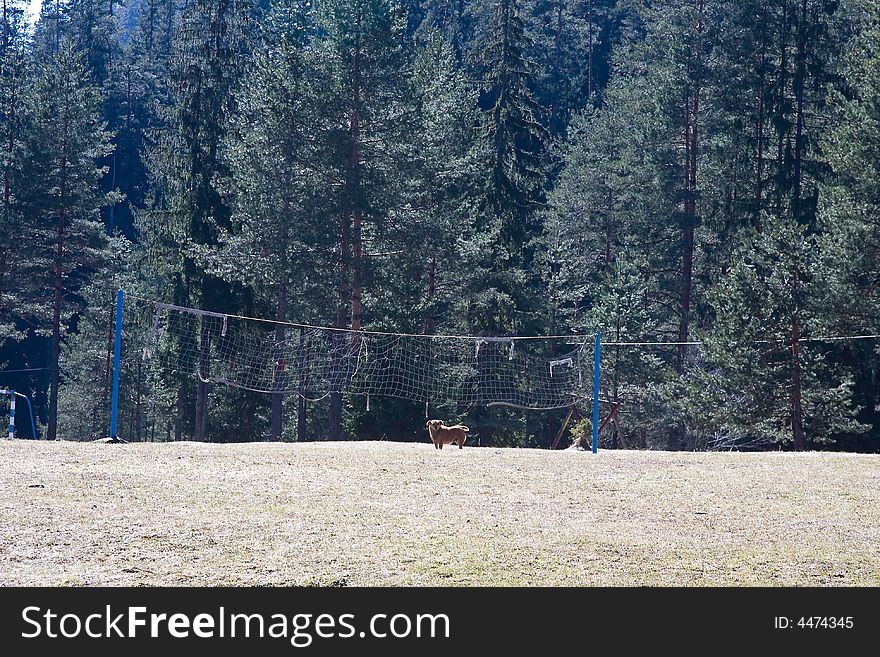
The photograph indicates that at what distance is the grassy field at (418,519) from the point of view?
7980mm

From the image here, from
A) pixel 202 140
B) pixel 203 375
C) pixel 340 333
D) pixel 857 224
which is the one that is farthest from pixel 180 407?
pixel 857 224

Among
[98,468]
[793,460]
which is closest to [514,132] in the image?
[793,460]

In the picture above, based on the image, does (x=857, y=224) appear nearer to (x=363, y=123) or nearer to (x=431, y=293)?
(x=363, y=123)

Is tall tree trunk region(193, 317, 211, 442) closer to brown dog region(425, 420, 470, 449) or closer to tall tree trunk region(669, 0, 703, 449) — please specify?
tall tree trunk region(669, 0, 703, 449)

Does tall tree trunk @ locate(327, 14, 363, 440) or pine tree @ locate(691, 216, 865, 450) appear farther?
tall tree trunk @ locate(327, 14, 363, 440)

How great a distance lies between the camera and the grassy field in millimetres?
7980

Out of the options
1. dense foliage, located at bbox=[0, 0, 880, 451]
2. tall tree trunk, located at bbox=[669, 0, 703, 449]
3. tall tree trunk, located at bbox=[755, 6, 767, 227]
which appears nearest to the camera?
dense foliage, located at bbox=[0, 0, 880, 451]

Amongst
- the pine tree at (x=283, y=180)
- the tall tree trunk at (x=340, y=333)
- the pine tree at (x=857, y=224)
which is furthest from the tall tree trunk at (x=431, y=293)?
the pine tree at (x=857, y=224)

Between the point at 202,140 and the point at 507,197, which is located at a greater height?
the point at 202,140

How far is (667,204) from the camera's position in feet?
122

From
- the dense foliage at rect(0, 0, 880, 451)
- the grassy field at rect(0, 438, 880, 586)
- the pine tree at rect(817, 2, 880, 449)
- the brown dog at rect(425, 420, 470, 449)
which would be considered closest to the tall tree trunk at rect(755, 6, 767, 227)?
the dense foliage at rect(0, 0, 880, 451)

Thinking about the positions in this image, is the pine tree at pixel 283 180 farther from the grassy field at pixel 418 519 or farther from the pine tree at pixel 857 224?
the grassy field at pixel 418 519

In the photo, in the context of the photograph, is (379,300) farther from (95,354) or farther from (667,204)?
(95,354)

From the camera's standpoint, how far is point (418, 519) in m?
9.93
